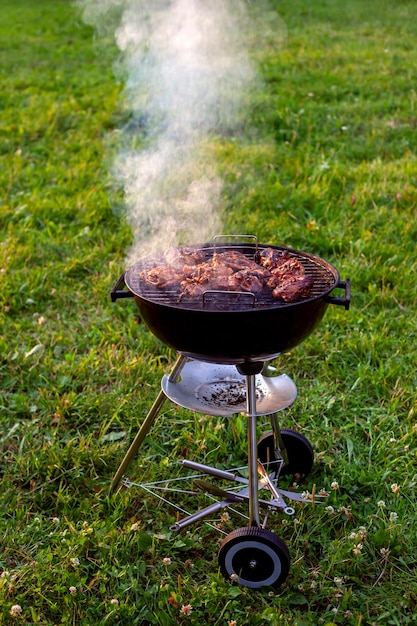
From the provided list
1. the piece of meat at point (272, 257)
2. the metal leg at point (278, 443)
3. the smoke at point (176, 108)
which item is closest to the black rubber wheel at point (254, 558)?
the metal leg at point (278, 443)

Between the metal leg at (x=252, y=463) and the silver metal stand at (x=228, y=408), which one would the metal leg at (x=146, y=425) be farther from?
the metal leg at (x=252, y=463)

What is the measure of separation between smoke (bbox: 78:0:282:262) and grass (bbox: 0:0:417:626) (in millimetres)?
214

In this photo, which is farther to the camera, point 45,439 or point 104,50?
point 104,50

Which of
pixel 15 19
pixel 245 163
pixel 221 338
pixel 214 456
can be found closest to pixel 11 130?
pixel 245 163

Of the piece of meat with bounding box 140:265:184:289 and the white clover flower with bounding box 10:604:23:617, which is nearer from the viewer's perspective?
the white clover flower with bounding box 10:604:23:617

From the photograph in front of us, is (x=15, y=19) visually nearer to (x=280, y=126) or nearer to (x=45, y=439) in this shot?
(x=280, y=126)

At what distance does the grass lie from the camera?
Answer: 2.27 m

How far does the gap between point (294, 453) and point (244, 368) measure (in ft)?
2.45

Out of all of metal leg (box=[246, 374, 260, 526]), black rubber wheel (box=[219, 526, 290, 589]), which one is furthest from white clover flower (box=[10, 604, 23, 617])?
metal leg (box=[246, 374, 260, 526])

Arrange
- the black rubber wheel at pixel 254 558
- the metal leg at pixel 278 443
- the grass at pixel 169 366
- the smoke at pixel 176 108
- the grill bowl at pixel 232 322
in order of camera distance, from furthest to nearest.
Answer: the smoke at pixel 176 108, the metal leg at pixel 278 443, the grass at pixel 169 366, the black rubber wheel at pixel 254 558, the grill bowl at pixel 232 322

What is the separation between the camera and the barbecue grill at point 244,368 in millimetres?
2072

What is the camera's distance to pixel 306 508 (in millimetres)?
2613

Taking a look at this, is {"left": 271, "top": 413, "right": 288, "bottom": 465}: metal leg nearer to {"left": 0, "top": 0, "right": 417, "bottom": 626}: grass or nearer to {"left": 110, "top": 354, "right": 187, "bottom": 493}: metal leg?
{"left": 0, "top": 0, "right": 417, "bottom": 626}: grass

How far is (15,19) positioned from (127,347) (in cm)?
1127
